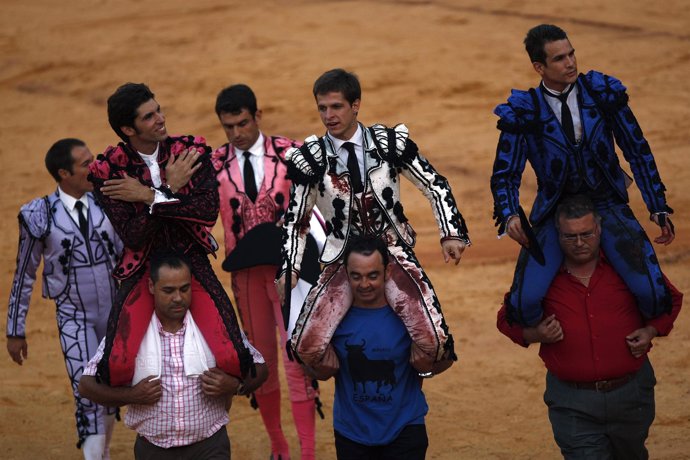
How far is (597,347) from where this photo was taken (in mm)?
6473

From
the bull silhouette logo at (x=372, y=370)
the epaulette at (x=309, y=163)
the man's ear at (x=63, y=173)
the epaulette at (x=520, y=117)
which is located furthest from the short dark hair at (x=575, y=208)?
the man's ear at (x=63, y=173)

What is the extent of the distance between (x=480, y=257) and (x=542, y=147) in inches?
240

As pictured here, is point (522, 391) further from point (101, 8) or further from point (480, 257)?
point (101, 8)

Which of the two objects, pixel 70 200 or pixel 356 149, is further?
pixel 70 200

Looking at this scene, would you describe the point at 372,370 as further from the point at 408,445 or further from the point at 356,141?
the point at 356,141

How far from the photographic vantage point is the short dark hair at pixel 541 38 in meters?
6.32

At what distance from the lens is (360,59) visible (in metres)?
18.4

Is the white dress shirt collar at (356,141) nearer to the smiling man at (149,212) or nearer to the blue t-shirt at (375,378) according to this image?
the smiling man at (149,212)

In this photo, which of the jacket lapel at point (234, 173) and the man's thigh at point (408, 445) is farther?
the jacket lapel at point (234, 173)

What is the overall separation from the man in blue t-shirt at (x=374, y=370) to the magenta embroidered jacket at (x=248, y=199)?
1.93 meters

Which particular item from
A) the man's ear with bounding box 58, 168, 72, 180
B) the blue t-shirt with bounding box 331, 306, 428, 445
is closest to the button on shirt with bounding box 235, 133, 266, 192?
the man's ear with bounding box 58, 168, 72, 180

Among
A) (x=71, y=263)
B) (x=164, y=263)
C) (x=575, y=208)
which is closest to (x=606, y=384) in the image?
(x=575, y=208)

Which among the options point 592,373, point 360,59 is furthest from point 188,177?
point 360,59

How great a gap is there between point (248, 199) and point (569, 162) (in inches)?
99.0
